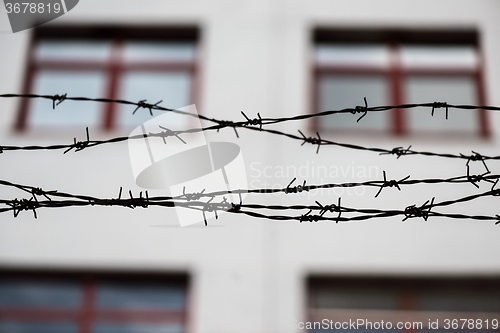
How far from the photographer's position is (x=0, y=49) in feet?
25.8

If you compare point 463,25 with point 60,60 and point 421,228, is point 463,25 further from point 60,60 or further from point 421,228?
point 60,60

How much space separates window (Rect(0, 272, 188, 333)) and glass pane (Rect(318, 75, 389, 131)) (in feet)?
8.61

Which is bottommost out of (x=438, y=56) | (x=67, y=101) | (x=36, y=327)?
(x=36, y=327)

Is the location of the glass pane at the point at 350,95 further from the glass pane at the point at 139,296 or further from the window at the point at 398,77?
the glass pane at the point at 139,296

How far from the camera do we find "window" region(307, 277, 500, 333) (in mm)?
6469

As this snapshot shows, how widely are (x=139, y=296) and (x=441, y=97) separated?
4.18m

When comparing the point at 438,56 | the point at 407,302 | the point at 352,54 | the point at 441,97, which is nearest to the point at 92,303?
the point at 407,302

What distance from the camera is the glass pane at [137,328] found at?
650cm

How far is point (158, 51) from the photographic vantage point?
818 cm

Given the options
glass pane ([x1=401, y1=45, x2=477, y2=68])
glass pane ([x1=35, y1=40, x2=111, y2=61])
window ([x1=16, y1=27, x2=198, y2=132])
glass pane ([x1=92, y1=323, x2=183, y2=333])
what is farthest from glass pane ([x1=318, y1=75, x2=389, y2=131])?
glass pane ([x1=92, y1=323, x2=183, y2=333])

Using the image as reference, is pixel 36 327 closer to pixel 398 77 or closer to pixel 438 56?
pixel 398 77

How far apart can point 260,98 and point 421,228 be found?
2.25 metres

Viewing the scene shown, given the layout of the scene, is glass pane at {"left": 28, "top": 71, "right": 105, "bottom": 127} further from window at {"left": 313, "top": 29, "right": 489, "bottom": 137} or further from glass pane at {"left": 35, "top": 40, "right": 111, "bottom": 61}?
window at {"left": 313, "top": 29, "right": 489, "bottom": 137}

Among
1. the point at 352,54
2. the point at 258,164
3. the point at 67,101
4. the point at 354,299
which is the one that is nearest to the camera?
the point at 354,299
